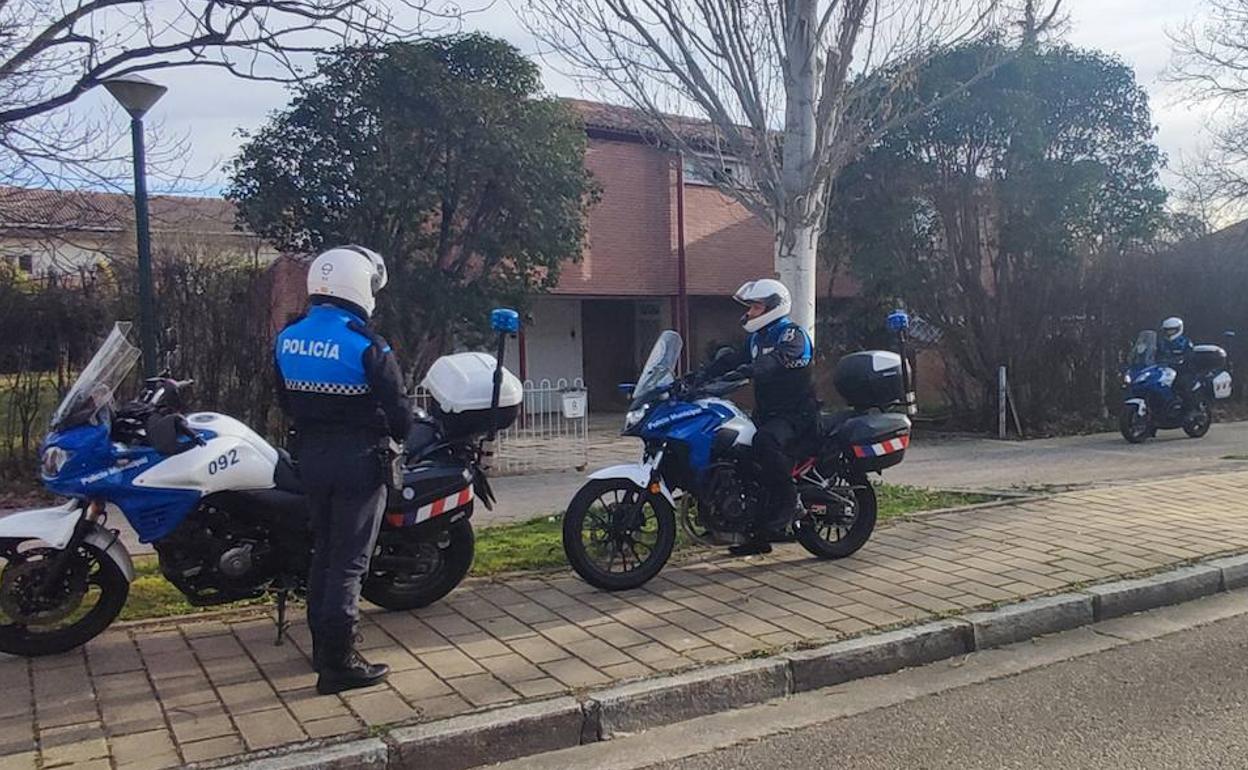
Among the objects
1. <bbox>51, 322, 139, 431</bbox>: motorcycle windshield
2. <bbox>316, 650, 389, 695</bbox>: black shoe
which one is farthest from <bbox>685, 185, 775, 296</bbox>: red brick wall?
<bbox>316, 650, 389, 695</bbox>: black shoe

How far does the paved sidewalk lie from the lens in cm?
417

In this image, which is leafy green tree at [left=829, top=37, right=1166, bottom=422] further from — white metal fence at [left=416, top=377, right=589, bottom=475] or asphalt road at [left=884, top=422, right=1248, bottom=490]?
white metal fence at [left=416, top=377, right=589, bottom=475]

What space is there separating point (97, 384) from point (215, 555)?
1.03 meters

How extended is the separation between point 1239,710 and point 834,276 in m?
15.1

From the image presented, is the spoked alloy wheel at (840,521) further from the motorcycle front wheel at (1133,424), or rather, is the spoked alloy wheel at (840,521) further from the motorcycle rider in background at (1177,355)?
the motorcycle rider in background at (1177,355)

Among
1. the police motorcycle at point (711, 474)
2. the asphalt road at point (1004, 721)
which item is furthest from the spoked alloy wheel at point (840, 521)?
the asphalt road at point (1004, 721)

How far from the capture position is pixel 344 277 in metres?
4.67

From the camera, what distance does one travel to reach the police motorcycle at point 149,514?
4.89m

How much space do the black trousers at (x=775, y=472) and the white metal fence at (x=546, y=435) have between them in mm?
6135

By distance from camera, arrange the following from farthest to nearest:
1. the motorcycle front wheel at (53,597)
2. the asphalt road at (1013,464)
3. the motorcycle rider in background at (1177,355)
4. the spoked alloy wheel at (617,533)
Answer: the motorcycle rider in background at (1177,355) → the asphalt road at (1013,464) → the spoked alloy wheel at (617,533) → the motorcycle front wheel at (53,597)

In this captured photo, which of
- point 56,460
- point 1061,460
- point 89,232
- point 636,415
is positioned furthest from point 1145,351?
point 56,460

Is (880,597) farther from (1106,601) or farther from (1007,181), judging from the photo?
(1007,181)

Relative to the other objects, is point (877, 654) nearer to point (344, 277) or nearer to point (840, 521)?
point (840, 521)

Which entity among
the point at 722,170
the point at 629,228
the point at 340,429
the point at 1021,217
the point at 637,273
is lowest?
the point at 340,429
